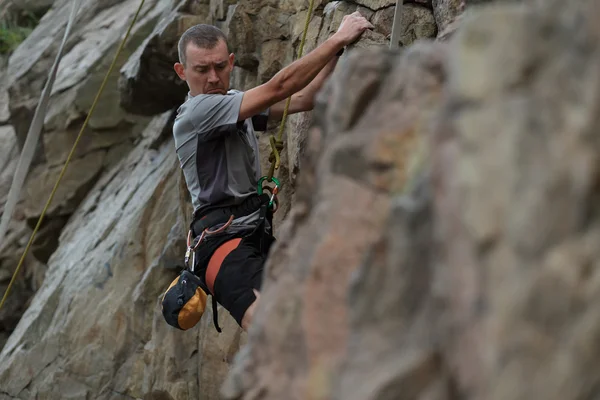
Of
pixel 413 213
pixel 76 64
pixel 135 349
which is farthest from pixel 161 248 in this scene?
pixel 413 213

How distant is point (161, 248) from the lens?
850 cm

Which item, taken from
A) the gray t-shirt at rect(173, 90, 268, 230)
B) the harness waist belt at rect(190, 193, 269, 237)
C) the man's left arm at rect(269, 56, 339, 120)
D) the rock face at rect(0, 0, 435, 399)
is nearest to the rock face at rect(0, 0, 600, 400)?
the man's left arm at rect(269, 56, 339, 120)

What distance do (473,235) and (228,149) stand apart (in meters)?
2.78

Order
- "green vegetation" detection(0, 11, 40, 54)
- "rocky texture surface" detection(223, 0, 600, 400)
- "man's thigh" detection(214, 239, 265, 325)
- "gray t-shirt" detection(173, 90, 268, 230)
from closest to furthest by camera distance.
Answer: "rocky texture surface" detection(223, 0, 600, 400), "man's thigh" detection(214, 239, 265, 325), "gray t-shirt" detection(173, 90, 268, 230), "green vegetation" detection(0, 11, 40, 54)

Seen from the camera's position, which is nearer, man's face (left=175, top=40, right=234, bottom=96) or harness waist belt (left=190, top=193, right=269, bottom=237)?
harness waist belt (left=190, top=193, right=269, bottom=237)

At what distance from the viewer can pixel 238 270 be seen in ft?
13.3

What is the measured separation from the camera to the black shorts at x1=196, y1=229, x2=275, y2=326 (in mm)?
3988

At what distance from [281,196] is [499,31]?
417 centimetres

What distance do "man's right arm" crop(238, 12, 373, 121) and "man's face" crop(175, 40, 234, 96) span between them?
289 millimetres

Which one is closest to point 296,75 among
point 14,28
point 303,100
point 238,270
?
point 303,100

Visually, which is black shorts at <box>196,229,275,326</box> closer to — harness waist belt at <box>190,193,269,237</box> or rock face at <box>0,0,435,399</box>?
harness waist belt at <box>190,193,269,237</box>

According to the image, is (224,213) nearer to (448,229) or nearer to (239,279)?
(239,279)

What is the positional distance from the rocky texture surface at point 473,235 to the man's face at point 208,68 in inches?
90.6

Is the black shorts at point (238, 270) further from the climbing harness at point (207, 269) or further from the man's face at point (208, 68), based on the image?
the man's face at point (208, 68)
